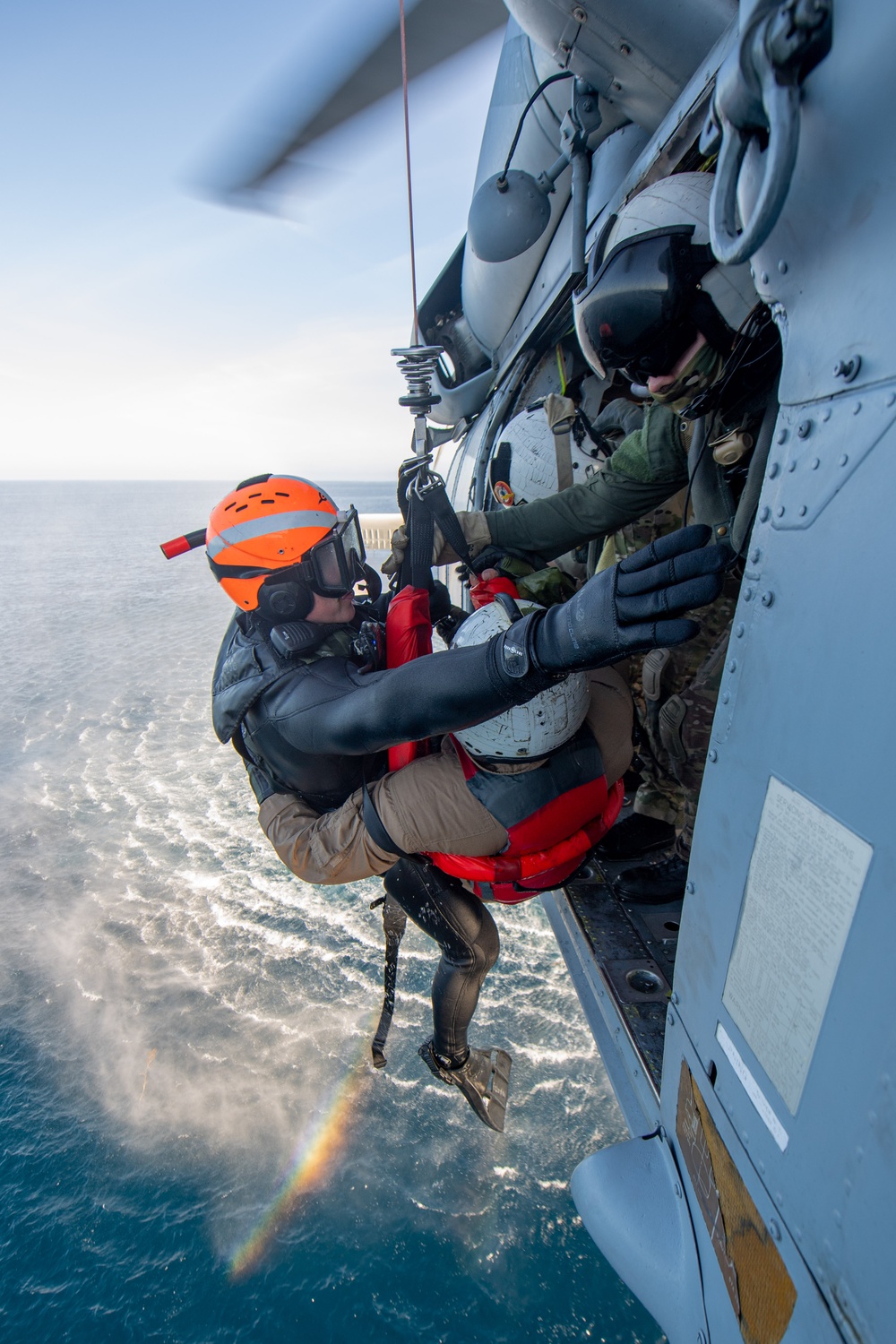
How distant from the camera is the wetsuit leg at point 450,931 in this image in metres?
2.12

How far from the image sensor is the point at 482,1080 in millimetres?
2512

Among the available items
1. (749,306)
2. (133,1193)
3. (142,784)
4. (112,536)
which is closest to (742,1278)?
(749,306)

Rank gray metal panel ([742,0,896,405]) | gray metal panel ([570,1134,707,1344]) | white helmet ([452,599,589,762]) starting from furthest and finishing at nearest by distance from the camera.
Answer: white helmet ([452,599,589,762]), gray metal panel ([570,1134,707,1344]), gray metal panel ([742,0,896,405])

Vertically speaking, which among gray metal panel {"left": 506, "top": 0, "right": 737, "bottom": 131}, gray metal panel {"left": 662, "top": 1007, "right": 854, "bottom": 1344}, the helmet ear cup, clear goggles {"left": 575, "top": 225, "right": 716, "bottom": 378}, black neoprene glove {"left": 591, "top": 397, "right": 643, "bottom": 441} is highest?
gray metal panel {"left": 506, "top": 0, "right": 737, "bottom": 131}

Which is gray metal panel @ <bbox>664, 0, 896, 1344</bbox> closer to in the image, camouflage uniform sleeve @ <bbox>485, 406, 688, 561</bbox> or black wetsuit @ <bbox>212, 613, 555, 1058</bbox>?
black wetsuit @ <bbox>212, 613, 555, 1058</bbox>

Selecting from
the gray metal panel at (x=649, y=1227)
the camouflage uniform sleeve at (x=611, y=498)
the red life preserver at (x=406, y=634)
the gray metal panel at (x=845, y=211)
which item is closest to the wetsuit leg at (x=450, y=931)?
the red life preserver at (x=406, y=634)

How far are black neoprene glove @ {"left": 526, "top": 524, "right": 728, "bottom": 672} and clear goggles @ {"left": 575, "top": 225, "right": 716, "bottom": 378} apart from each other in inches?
23.5

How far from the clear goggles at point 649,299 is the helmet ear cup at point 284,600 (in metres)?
1.10

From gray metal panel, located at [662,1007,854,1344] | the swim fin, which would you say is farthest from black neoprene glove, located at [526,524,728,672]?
the swim fin

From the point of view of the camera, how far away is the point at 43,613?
42.5 ft

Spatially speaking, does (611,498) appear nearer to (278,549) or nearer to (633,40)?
(278,549)

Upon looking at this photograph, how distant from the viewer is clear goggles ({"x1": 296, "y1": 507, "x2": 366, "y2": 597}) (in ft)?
7.00

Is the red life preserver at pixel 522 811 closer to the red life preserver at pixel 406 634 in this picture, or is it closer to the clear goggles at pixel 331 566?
the red life preserver at pixel 406 634

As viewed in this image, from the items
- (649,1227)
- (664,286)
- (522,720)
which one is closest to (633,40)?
(664,286)
